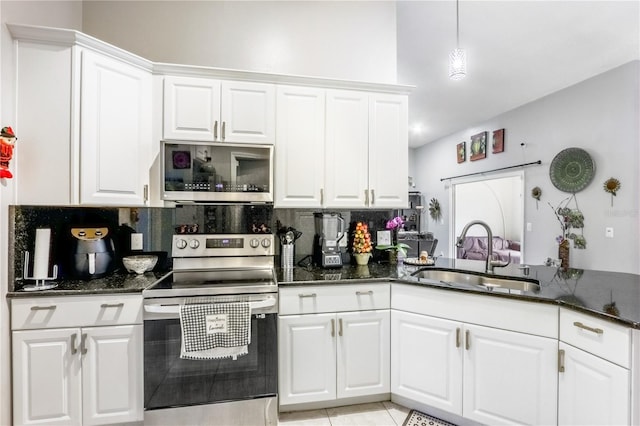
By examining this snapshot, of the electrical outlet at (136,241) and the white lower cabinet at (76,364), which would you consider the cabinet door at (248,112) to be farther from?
the white lower cabinet at (76,364)

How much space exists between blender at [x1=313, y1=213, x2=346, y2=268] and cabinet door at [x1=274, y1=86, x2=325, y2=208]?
181 millimetres

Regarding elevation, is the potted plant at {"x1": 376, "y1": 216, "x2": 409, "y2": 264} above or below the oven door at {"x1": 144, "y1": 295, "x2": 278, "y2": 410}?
above

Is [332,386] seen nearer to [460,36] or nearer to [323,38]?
[323,38]

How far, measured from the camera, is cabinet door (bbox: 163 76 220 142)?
82.7 inches

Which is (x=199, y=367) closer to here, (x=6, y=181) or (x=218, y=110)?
(x=6, y=181)

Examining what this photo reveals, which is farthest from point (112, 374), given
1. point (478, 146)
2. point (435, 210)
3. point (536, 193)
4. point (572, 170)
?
point (435, 210)

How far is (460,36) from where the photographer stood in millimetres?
2986

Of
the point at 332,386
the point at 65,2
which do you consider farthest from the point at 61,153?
the point at 332,386

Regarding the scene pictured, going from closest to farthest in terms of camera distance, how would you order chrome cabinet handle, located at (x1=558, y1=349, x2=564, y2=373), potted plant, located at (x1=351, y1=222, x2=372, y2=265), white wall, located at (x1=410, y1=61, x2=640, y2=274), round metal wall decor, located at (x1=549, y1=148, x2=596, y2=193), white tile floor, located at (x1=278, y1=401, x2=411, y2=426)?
chrome cabinet handle, located at (x1=558, y1=349, x2=564, y2=373) → white tile floor, located at (x1=278, y1=401, x2=411, y2=426) → potted plant, located at (x1=351, y1=222, x2=372, y2=265) → white wall, located at (x1=410, y1=61, x2=640, y2=274) → round metal wall decor, located at (x1=549, y1=148, x2=596, y2=193)

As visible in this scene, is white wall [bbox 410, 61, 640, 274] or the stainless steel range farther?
white wall [bbox 410, 61, 640, 274]

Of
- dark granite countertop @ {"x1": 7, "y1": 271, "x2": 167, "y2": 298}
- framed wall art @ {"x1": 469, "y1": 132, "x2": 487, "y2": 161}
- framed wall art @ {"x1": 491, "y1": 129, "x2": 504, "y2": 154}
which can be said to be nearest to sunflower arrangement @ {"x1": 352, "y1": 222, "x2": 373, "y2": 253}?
dark granite countertop @ {"x1": 7, "y1": 271, "x2": 167, "y2": 298}

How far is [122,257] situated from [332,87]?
2038mm

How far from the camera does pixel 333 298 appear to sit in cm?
199

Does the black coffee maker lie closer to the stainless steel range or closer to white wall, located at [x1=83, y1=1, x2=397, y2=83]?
the stainless steel range
